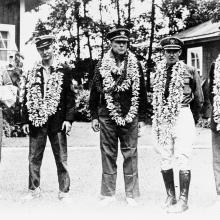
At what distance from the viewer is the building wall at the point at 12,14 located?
1475 centimetres

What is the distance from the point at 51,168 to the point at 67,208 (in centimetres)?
294

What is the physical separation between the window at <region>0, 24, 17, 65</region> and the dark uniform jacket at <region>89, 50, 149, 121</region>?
27.4 feet

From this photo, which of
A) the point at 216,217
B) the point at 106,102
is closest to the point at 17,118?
the point at 106,102

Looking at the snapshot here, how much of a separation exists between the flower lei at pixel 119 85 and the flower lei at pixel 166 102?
0.85 feet

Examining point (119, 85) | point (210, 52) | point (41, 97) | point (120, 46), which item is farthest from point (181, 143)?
point (210, 52)

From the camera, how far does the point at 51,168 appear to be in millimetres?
8820

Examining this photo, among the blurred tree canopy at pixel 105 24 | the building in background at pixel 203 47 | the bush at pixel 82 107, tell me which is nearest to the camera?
the bush at pixel 82 107

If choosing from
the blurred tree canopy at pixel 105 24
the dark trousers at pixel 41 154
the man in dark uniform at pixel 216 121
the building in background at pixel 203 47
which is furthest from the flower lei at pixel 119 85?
the blurred tree canopy at pixel 105 24

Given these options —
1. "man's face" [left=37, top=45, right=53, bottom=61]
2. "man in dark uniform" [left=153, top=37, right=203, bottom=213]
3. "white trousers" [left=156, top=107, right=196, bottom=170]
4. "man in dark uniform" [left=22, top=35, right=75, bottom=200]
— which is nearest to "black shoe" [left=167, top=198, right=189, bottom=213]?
"man in dark uniform" [left=153, top=37, right=203, bottom=213]

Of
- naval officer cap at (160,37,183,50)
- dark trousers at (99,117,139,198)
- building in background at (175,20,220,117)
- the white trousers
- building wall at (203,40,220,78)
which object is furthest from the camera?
building wall at (203,40,220,78)

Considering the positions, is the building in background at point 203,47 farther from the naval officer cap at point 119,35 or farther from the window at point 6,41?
the naval officer cap at point 119,35

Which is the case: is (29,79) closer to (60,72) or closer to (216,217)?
(60,72)

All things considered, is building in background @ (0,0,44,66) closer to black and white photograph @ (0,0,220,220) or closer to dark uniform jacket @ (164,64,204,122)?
black and white photograph @ (0,0,220,220)

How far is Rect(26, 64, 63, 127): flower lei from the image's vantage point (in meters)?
6.36
